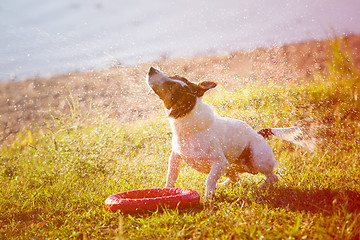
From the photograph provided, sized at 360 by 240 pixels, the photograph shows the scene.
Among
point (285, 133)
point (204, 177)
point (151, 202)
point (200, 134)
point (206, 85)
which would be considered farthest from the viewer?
point (204, 177)

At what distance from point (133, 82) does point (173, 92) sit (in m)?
1.72

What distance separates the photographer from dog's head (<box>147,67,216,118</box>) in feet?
12.0

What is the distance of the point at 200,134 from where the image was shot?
374cm

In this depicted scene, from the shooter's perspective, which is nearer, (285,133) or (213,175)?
(213,175)

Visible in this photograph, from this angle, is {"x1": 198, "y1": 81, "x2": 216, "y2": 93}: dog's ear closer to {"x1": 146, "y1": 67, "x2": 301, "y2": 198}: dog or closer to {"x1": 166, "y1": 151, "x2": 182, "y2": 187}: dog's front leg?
{"x1": 146, "y1": 67, "x2": 301, "y2": 198}: dog

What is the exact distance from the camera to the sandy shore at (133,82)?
5555 millimetres

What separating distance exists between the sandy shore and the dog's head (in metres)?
1.33

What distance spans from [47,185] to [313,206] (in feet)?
11.8

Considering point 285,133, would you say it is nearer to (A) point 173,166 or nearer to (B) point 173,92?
(A) point 173,166

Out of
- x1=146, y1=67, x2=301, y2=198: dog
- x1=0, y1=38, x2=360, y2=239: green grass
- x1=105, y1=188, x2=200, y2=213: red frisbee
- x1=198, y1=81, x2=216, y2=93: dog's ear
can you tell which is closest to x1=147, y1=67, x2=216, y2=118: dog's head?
x1=146, y1=67, x2=301, y2=198: dog

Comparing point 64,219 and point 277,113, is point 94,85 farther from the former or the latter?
point 64,219

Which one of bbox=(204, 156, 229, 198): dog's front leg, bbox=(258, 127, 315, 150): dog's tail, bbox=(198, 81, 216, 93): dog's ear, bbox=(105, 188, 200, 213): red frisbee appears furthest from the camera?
bbox=(258, 127, 315, 150): dog's tail

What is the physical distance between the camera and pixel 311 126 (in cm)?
663

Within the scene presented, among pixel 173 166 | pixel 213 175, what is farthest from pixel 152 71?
pixel 213 175
